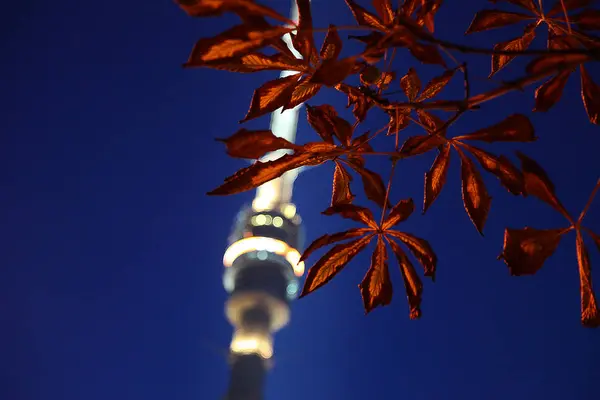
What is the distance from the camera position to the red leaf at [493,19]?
189 centimetres

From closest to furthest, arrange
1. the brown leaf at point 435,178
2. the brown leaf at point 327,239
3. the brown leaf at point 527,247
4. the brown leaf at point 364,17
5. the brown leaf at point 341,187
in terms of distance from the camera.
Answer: the brown leaf at point 527,247
the brown leaf at point 364,17
the brown leaf at point 327,239
the brown leaf at point 435,178
the brown leaf at point 341,187

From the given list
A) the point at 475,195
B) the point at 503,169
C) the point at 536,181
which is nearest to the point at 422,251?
the point at 475,195

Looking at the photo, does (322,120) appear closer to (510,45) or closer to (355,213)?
(355,213)

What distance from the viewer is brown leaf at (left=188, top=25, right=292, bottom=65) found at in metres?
1.30

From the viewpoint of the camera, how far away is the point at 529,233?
1.41 m

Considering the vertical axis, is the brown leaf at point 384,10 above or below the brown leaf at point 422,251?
above

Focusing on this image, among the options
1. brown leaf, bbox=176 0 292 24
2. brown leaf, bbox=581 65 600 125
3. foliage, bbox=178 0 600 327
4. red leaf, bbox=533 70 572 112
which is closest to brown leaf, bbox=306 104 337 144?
foliage, bbox=178 0 600 327

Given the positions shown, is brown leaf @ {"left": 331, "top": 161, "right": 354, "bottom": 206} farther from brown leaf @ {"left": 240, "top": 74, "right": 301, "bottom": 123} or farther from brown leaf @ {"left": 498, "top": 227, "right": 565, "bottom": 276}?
brown leaf @ {"left": 498, "top": 227, "right": 565, "bottom": 276}

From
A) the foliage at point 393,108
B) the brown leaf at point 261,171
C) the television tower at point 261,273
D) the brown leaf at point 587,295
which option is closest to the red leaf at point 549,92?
the foliage at point 393,108

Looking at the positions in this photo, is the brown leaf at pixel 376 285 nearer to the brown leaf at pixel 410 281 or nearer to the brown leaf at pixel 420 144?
the brown leaf at pixel 410 281

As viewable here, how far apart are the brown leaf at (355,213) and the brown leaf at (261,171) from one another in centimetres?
30

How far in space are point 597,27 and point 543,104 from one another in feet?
1.12

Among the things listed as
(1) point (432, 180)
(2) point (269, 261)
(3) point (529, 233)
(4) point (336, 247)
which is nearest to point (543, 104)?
(1) point (432, 180)

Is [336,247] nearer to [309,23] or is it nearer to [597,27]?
[309,23]
